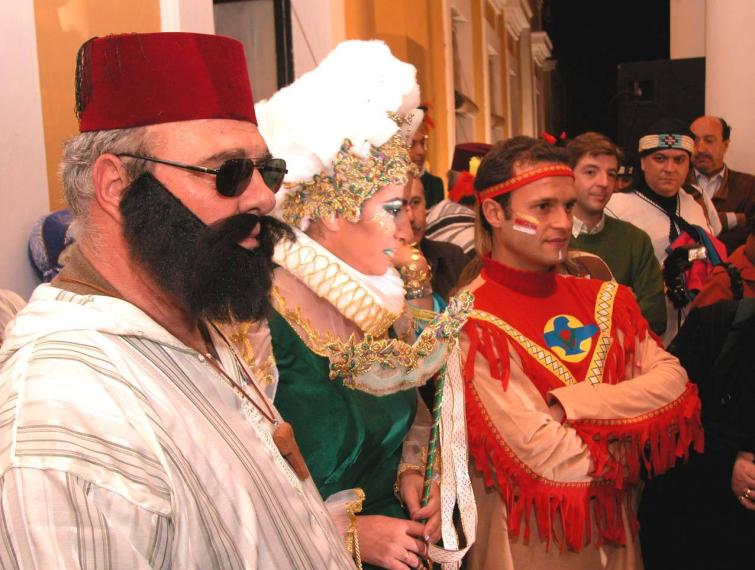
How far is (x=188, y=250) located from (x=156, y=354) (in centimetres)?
20

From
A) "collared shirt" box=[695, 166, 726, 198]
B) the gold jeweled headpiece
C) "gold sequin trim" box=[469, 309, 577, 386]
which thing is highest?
the gold jeweled headpiece

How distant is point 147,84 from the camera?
4.92 ft

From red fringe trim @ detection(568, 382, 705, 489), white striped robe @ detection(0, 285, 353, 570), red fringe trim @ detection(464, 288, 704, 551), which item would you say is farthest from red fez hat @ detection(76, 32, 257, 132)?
red fringe trim @ detection(568, 382, 705, 489)

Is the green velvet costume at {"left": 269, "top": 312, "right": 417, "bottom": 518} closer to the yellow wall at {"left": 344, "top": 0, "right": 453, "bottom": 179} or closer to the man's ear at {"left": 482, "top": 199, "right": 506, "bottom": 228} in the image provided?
the man's ear at {"left": 482, "top": 199, "right": 506, "bottom": 228}

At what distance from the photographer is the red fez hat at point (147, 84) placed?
149 centimetres

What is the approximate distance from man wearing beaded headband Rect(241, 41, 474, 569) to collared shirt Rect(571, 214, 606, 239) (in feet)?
7.32

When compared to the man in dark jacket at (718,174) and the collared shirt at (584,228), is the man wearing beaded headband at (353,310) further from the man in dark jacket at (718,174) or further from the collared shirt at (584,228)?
the man in dark jacket at (718,174)

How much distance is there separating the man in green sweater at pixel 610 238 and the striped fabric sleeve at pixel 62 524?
3348 mm

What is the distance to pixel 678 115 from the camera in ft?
26.7

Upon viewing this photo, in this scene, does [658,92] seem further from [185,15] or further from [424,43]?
[185,15]

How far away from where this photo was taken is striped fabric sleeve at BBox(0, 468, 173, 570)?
110 cm

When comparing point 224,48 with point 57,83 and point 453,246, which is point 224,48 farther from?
point 453,246

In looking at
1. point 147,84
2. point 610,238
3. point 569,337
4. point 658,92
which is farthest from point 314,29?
point 147,84

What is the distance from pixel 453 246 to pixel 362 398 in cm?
227
